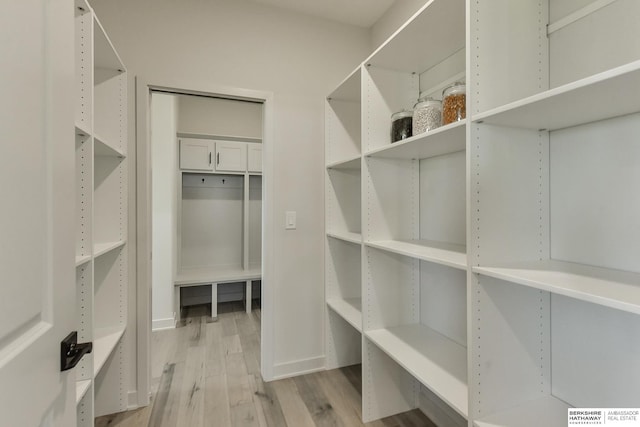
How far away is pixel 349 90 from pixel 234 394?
7.26ft

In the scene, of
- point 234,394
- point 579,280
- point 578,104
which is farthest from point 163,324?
point 578,104

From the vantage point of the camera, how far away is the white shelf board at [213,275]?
10.8 feet

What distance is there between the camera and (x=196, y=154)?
3.56m

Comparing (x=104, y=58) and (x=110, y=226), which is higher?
(x=104, y=58)

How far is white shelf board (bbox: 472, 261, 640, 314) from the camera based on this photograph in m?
0.68

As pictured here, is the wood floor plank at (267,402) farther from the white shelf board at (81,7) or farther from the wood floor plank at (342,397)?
the white shelf board at (81,7)

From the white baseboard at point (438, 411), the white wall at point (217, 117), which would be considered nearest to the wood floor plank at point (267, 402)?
the white baseboard at point (438, 411)

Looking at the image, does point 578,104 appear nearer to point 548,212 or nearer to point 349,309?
point 548,212

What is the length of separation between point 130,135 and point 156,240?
1.44m

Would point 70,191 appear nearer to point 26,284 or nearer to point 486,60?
point 26,284

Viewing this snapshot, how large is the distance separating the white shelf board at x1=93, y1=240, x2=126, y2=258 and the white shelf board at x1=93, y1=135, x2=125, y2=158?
506mm

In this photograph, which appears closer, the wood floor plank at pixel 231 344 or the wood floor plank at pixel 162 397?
the wood floor plank at pixel 162 397

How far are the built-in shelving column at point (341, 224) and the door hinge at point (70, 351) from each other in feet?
5.35

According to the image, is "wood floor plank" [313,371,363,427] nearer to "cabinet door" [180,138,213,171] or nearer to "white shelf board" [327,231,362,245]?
"white shelf board" [327,231,362,245]
